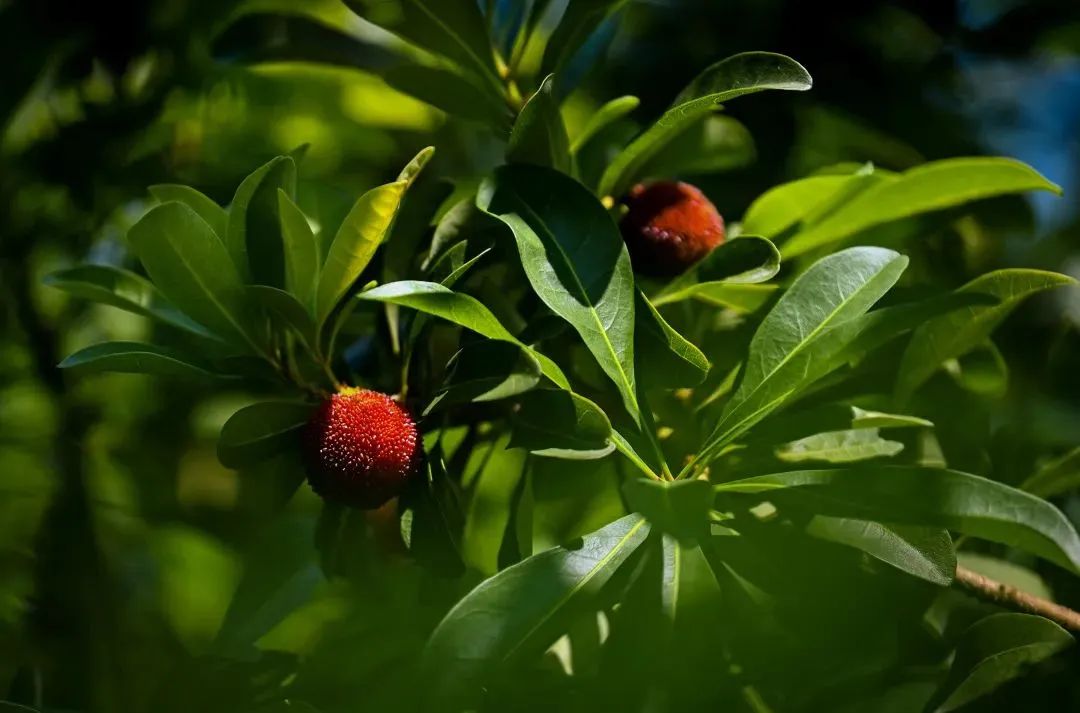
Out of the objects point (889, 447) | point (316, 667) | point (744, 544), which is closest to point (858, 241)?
point (889, 447)

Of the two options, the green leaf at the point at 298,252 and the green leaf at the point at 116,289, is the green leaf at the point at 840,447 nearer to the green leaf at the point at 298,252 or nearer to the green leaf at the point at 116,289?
the green leaf at the point at 298,252

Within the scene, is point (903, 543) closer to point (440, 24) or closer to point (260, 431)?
point (260, 431)

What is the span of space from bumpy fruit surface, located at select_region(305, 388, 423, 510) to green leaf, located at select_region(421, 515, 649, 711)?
0.18 m

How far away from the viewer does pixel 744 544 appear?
881mm

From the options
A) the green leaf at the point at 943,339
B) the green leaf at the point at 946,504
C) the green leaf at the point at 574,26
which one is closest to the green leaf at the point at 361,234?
the green leaf at the point at 574,26

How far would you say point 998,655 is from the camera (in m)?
0.91

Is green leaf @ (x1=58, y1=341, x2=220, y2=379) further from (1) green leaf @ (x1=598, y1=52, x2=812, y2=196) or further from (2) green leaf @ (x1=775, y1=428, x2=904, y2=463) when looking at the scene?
(2) green leaf @ (x1=775, y1=428, x2=904, y2=463)

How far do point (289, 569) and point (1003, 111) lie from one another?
138cm

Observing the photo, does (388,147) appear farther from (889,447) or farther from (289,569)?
(889,447)

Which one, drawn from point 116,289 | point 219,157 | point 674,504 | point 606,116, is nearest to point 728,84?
point 606,116

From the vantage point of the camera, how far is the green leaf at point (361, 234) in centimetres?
85

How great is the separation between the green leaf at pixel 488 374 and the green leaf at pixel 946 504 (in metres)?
0.23

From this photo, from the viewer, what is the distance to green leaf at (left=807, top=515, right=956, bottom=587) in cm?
81

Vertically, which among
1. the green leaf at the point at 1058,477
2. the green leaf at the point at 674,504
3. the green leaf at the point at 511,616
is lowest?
the green leaf at the point at 1058,477
